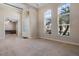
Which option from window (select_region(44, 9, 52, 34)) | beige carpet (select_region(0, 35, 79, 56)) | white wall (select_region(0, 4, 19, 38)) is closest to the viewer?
beige carpet (select_region(0, 35, 79, 56))

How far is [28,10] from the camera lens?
4.34 metres

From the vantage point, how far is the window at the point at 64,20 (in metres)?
4.31

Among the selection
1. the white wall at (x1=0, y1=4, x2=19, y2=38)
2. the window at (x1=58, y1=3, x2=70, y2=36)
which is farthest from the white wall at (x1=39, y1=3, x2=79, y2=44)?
the white wall at (x1=0, y1=4, x2=19, y2=38)

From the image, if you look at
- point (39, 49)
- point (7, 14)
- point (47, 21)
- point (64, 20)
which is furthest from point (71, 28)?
point (7, 14)

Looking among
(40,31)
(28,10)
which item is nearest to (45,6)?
(28,10)

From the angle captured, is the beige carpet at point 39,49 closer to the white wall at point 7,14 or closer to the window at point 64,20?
the window at point 64,20

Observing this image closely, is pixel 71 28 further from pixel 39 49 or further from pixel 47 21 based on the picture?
pixel 39 49

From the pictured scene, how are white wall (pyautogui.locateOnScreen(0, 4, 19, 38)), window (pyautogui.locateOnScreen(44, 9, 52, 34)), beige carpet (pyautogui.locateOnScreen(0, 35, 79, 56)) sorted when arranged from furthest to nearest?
window (pyautogui.locateOnScreen(44, 9, 52, 34))
white wall (pyautogui.locateOnScreen(0, 4, 19, 38))
beige carpet (pyautogui.locateOnScreen(0, 35, 79, 56))

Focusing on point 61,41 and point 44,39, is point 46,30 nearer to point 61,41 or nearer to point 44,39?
point 44,39

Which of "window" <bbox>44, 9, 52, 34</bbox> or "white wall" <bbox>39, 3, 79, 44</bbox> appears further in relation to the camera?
"window" <bbox>44, 9, 52, 34</bbox>

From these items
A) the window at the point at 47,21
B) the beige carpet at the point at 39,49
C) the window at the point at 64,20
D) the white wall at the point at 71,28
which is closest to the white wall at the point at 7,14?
the beige carpet at the point at 39,49

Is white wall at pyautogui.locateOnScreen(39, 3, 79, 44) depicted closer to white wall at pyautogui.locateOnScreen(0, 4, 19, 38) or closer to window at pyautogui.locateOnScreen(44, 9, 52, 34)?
window at pyautogui.locateOnScreen(44, 9, 52, 34)

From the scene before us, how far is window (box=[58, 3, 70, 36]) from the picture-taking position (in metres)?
4.31

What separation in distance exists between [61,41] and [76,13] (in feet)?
3.86
